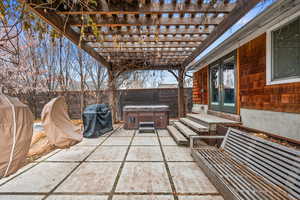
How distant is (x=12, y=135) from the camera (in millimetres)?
1461

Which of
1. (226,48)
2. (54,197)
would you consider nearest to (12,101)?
(54,197)

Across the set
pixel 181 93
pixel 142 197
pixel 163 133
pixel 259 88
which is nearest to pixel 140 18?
pixel 259 88

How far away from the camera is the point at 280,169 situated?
140 cm

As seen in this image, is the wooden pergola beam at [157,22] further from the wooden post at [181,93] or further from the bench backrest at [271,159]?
the wooden post at [181,93]

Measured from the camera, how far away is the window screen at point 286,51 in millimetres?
1992

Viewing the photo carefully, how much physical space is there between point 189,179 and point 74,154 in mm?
2367

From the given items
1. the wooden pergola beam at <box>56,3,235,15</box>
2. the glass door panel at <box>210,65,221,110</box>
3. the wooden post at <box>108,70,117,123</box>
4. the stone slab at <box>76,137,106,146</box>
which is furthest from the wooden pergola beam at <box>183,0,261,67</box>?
the wooden post at <box>108,70,117,123</box>

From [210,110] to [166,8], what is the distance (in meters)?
3.40

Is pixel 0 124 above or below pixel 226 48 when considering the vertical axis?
below

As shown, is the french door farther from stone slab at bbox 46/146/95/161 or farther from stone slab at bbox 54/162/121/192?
stone slab at bbox 46/146/95/161

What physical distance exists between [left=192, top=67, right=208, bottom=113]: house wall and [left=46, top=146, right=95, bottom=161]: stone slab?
3.93 metres

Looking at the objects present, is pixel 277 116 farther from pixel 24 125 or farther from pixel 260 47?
pixel 24 125

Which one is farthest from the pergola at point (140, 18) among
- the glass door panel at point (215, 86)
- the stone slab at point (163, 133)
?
the stone slab at point (163, 133)

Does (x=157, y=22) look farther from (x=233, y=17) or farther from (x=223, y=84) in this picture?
(x=223, y=84)
